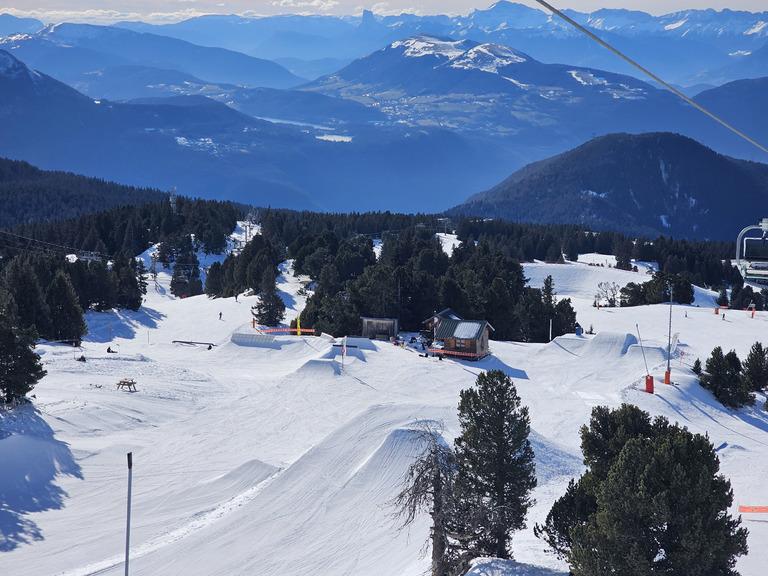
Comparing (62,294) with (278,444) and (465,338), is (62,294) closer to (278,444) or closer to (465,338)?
(278,444)

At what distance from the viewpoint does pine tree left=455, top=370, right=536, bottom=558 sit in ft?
76.2

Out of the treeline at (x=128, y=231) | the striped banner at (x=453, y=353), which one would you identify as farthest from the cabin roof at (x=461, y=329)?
the treeline at (x=128, y=231)

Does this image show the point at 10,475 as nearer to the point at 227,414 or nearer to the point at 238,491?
the point at 238,491

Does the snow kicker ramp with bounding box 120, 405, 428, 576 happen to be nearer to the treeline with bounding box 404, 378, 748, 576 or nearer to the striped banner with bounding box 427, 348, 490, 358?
the treeline with bounding box 404, 378, 748, 576

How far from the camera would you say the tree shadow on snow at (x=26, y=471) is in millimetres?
30880

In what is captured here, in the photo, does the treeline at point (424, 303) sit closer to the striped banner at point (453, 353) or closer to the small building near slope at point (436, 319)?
the small building near slope at point (436, 319)

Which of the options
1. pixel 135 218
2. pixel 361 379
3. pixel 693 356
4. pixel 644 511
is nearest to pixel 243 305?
pixel 361 379

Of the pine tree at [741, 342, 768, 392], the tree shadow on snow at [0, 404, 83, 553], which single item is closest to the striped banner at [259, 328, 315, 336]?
the tree shadow on snow at [0, 404, 83, 553]

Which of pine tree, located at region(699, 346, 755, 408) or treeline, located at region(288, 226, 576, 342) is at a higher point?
treeline, located at region(288, 226, 576, 342)

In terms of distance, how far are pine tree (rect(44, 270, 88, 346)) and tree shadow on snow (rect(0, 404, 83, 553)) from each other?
24715 mm

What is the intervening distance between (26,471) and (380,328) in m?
36.5

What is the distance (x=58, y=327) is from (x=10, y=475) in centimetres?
3206

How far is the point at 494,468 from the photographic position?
23.6 m

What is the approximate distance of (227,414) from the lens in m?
46.7
